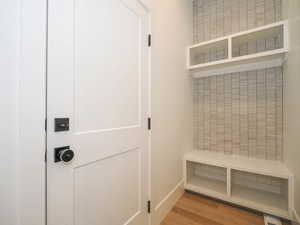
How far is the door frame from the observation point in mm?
604

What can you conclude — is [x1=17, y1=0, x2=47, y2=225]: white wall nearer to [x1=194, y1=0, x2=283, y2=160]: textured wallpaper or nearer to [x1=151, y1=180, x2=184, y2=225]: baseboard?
[x1=151, y1=180, x2=184, y2=225]: baseboard

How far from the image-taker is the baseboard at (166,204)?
1.44 metres

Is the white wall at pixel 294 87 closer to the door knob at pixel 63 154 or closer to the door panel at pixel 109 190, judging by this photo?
the door panel at pixel 109 190

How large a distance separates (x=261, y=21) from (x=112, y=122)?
2241 millimetres

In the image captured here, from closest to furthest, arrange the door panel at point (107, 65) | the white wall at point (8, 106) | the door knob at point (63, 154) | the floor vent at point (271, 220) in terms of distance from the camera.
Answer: the white wall at point (8, 106) → the door knob at point (63, 154) → the door panel at point (107, 65) → the floor vent at point (271, 220)

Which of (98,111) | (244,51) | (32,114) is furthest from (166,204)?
(244,51)

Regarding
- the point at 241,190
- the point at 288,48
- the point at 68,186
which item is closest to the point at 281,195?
the point at 241,190

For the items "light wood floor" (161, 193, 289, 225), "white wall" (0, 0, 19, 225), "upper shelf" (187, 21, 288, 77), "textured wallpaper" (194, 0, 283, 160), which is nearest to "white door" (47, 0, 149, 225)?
"white wall" (0, 0, 19, 225)

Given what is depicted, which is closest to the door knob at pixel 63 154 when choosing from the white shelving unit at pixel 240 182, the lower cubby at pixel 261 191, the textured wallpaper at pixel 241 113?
the white shelving unit at pixel 240 182

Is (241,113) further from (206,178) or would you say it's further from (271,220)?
(271,220)

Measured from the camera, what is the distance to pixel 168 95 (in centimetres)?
169

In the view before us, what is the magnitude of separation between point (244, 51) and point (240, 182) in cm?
174

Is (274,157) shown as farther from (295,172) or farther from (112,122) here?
(112,122)

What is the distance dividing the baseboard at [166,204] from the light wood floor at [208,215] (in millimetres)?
46
